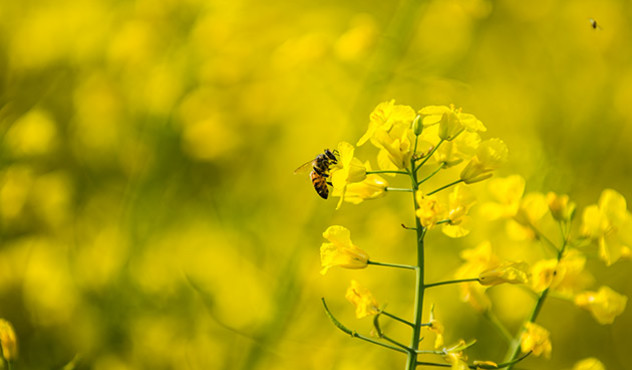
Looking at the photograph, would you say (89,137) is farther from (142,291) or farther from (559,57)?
(559,57)

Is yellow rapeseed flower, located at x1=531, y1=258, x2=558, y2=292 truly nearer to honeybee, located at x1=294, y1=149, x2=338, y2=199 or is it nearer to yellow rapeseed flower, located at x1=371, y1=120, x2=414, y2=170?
yellow rapeseed flower, located at x1=371, y1=120, x2=414, y2=170

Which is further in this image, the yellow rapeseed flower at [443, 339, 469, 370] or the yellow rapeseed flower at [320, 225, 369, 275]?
the yellow rapeseed flower at [320, 225, 369, 275]

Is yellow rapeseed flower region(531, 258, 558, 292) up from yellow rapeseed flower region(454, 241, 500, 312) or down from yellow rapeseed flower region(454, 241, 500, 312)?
up

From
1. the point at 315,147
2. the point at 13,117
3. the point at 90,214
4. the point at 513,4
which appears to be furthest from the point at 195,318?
the point at 513,4

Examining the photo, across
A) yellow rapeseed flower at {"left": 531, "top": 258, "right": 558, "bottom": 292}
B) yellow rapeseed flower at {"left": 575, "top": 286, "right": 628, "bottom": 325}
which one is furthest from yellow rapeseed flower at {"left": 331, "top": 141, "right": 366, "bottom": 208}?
yellow rapeseed flower at {"left": 575, "top": 286, "right": 628, "bottom": 325}

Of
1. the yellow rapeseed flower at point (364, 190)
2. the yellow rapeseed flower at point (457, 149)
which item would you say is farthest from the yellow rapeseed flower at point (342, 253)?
the yellow rapeseed flower at point (457, 149)

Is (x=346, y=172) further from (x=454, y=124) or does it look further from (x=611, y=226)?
(x=611, y=226)

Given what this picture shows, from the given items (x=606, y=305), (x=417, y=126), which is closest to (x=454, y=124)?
(x=417, y=126)
